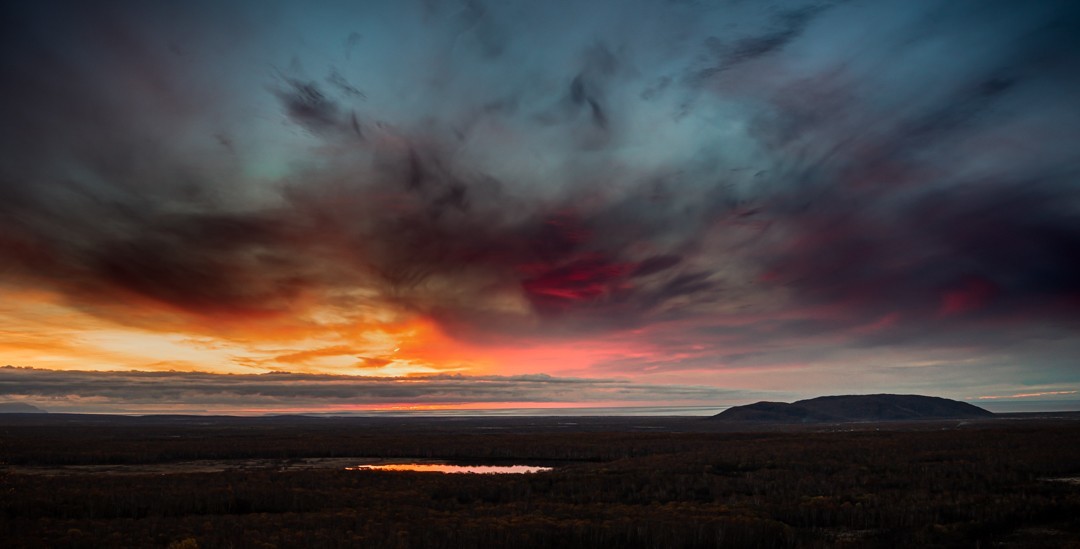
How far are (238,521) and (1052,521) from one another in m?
35.8

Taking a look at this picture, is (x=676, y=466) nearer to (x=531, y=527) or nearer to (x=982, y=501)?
(x=982, y=501)

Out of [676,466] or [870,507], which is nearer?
[870,507]

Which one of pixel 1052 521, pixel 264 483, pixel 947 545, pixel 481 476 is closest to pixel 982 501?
pixel 1052 521

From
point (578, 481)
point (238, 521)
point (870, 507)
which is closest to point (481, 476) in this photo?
point (578, 481)

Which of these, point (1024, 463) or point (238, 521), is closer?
point (238, 521)

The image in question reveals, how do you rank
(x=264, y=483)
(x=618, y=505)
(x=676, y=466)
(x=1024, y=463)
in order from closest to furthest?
(x=618, y=505), (x=264, y=483), (x=1024, y=463), (x=676, y=466)

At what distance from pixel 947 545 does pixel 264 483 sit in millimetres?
38189

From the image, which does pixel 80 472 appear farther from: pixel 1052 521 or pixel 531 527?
pixel 1052 521

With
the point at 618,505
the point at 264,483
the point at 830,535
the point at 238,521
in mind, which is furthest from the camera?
the point at 264,483

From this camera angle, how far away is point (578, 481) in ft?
138

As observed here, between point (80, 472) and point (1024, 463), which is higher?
point (1024, 463)

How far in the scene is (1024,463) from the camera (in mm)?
44094

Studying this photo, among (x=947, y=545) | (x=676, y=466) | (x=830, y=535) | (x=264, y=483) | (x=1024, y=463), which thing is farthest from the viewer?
(x=676, y=466)

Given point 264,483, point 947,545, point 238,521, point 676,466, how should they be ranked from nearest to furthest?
point 947,545
point 238,521
point 264,483
point 676,466
